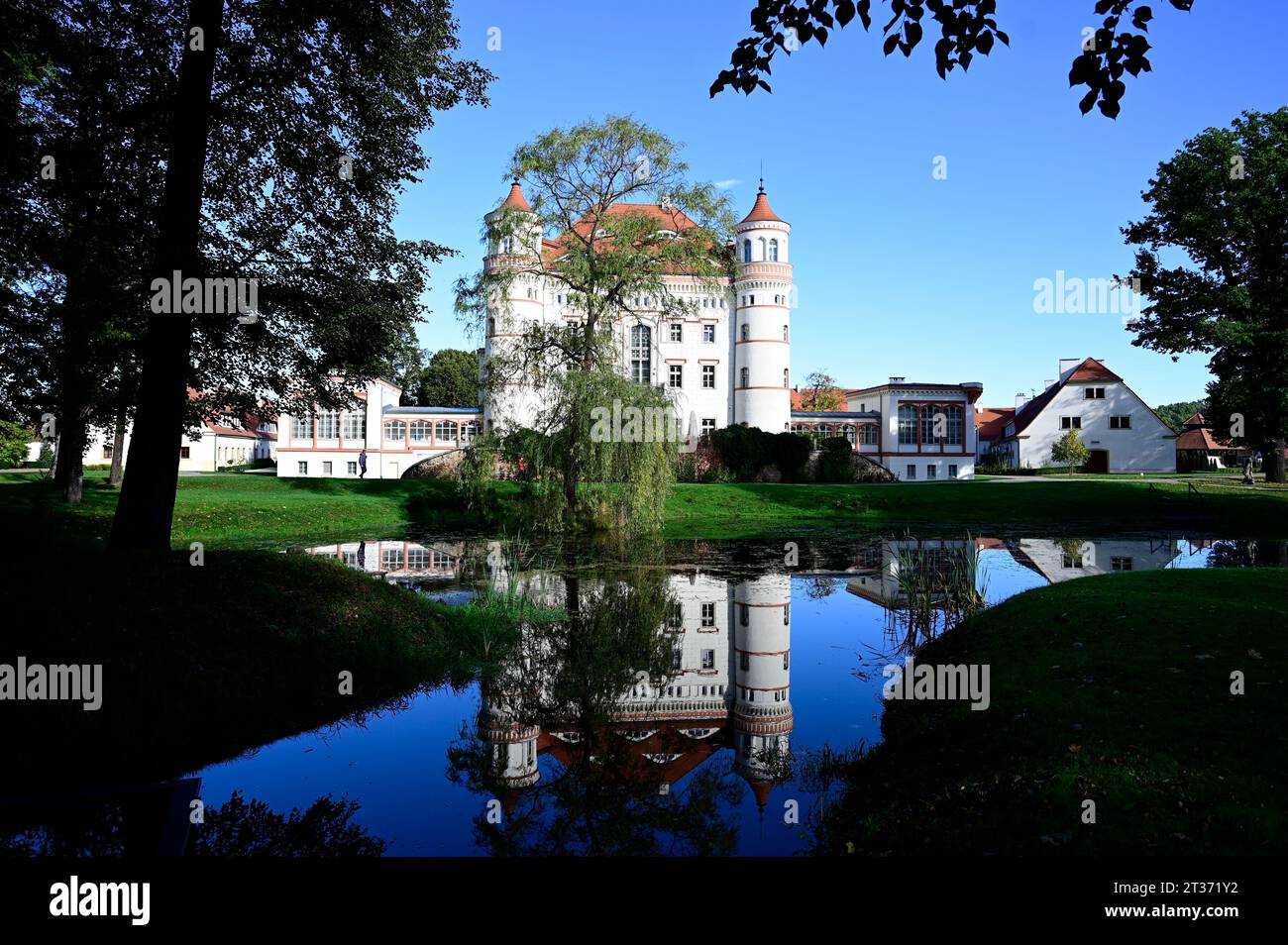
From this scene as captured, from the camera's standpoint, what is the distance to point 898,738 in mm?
6805

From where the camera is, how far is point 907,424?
55.4 m

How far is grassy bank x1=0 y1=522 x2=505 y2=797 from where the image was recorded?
20.6 ft

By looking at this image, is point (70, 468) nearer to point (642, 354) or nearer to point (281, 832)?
point (281, 832)

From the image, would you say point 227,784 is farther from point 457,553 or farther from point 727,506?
point 727,506

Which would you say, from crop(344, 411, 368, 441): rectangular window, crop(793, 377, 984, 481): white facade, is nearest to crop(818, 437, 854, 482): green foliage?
crop(793, 377, 984, 481): white facade

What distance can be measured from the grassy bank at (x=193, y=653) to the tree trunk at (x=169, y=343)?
985 mm

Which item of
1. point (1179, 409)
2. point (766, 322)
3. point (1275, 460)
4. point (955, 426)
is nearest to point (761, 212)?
point (766, 322)

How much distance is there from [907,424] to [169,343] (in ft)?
170

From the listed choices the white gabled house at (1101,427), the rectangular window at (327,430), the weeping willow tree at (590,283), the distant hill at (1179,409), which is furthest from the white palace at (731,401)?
the distant hill at (1179,409)

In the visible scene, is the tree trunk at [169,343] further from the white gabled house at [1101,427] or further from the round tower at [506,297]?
the white gabled house at [1101,427]

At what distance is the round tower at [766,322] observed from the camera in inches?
2073
